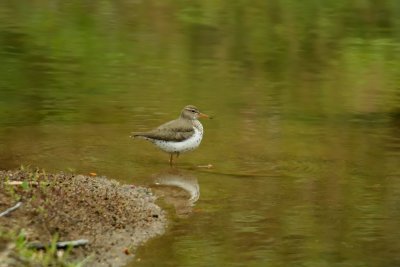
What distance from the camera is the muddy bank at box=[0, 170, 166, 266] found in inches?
347

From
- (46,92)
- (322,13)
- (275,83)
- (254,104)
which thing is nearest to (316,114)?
(254,104)

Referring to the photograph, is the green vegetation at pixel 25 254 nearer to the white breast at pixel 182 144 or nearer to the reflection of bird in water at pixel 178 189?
the reflection of bird in water at pixel 178 189

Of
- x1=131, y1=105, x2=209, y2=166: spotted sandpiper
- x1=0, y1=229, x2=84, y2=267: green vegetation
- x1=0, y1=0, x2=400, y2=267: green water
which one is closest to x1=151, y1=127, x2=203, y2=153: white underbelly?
x1=131, y1=105, x2=209, y2=166: spotted sandpiper

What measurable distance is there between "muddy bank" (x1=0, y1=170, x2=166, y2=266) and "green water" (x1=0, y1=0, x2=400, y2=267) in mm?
234

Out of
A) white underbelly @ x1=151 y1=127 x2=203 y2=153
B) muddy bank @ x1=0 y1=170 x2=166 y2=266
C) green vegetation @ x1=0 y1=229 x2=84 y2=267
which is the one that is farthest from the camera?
white underbelly @ x1=151 y1=127 x2=203 y2=153

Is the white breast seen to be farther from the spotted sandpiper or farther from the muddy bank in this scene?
the muddy bank

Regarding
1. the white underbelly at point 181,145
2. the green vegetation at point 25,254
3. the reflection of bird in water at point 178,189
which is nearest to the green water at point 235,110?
the reflection of bird in water at point 178,189

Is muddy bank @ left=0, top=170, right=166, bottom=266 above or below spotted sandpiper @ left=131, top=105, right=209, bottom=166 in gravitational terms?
above

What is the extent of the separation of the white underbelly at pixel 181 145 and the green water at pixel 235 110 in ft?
0.70

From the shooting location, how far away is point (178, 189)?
1170 cm

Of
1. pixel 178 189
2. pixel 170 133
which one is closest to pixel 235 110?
pixel 170 133

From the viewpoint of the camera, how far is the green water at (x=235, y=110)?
10.1 meters

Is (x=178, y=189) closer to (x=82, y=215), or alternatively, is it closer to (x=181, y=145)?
(x=181, y=145)

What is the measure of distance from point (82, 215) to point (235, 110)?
640 cm
